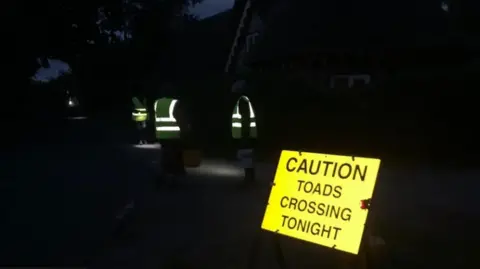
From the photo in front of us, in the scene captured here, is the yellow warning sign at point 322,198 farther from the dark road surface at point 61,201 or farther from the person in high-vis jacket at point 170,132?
the person in high-vis jacket at point 170,132

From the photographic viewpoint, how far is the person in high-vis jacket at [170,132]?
14023mm

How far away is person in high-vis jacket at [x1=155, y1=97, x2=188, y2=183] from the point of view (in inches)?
552

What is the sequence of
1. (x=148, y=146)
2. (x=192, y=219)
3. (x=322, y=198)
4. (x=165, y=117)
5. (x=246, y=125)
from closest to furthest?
(x=322, y=198)
(x=192, y=219)
(x=165, y=117)
(x=246, y=125)
(x=148, y=146)

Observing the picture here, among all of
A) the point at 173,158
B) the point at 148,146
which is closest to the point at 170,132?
the point at 173,158

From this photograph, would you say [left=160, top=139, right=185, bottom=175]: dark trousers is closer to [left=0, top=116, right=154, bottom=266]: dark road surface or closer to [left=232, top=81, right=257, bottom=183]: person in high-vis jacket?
[left=0, top=116, right=154, bottom=266]: dark road surface

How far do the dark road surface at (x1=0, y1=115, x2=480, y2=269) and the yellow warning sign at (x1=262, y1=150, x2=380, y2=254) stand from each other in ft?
1.17

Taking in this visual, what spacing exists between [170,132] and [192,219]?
134 inches

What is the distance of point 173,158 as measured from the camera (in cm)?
1522

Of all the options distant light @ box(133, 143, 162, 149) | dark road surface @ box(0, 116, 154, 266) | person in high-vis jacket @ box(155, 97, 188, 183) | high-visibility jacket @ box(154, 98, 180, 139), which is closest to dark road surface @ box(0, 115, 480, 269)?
dark road surface @ box(0, 116, 154, 266)

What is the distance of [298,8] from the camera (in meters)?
30.8

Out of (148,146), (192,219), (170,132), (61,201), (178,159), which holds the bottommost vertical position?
(148,146)

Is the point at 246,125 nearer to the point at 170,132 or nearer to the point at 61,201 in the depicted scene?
the point at 170,132

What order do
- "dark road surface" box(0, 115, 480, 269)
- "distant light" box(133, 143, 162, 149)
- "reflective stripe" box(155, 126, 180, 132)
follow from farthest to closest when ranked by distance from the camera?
"distant light" box(133, 143, 162, 149) < "reflective stripe" box(155, 126, 180, 132) < "dark road surface" box(0, 115, 480, 269)

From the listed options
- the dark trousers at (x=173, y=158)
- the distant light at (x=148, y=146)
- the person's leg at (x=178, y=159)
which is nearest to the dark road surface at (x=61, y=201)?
the dark trousers at (x=173, y=158)
